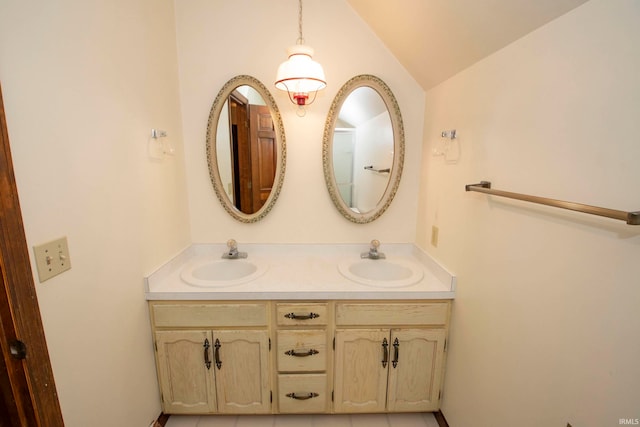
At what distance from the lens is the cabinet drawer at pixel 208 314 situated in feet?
4.72

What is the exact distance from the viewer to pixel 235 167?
1.83 meters

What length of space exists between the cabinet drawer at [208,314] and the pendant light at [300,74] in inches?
47.4

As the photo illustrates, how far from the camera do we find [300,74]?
1.46 m

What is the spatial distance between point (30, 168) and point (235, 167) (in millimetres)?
1063

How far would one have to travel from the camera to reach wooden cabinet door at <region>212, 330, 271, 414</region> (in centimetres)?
148

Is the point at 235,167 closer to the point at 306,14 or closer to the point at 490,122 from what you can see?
the point at 306,14

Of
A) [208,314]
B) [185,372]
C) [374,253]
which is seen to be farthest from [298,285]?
[185,372]

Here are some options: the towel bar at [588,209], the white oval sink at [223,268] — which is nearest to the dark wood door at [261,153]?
the white oval sink at [223,268]

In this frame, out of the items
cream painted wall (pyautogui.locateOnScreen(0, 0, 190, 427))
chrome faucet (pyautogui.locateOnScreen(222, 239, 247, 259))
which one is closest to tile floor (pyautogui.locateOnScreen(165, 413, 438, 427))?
cream painted wall (pyautogui.locateOnScreen(0, 0, 190, 427))

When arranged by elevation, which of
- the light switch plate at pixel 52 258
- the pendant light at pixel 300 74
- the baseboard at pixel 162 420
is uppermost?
the pendant light at pixel 300 74

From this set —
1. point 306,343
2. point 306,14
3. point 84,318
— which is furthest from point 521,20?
point 84,318

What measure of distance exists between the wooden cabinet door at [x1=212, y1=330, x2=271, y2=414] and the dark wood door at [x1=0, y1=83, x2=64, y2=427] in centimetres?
72

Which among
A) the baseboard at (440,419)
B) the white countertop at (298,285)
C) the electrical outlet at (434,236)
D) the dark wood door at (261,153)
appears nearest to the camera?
the white countertop at (298,285)

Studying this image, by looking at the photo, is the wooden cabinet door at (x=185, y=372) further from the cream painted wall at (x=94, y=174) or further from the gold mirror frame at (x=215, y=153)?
the gold mirror frame at (x=215, y=153)
